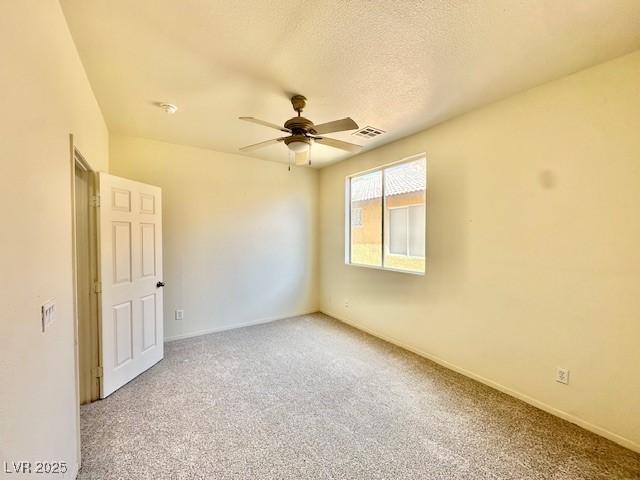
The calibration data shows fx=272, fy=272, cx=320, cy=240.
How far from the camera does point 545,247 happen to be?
2.30 metres

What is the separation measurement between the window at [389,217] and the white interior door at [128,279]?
9.29ft

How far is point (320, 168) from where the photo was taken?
5.07 meters

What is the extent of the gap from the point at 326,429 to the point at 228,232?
3016 millimetres

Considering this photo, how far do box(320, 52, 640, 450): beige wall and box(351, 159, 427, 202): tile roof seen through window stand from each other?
0.23 meters

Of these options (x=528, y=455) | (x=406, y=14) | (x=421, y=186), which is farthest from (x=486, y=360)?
(x=406, y=14)

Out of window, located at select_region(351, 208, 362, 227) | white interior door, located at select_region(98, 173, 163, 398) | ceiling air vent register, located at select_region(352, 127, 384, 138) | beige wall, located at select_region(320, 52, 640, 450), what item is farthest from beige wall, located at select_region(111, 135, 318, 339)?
beige wall, located at select_region(320, 52, 640, 450)

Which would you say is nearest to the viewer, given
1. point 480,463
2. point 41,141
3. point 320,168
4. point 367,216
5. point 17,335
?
point 17,335

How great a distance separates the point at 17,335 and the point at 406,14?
2401mm

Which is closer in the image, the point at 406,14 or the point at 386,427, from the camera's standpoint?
the point at 406,14

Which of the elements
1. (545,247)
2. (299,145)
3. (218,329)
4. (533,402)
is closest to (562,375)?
(533,402)

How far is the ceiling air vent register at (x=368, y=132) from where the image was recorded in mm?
3238

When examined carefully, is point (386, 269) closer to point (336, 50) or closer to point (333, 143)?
point (333, 143)

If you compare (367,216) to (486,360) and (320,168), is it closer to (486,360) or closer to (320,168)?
(320,168)

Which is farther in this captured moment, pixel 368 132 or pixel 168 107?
pixel 368 132
